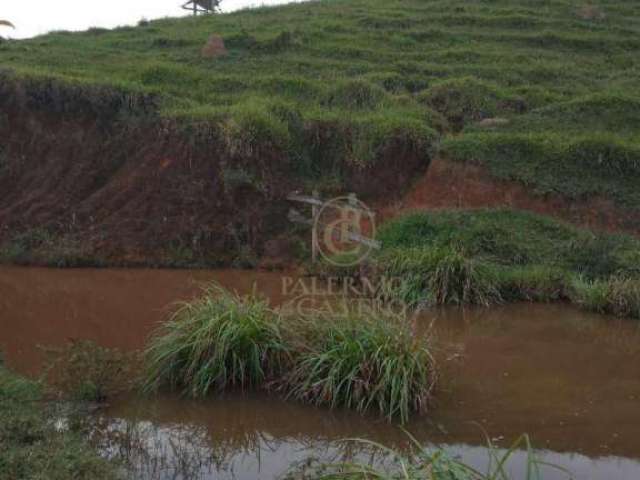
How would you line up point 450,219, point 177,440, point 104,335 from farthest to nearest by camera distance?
1. point 450,219
2. point 104,335
3. point 177,440

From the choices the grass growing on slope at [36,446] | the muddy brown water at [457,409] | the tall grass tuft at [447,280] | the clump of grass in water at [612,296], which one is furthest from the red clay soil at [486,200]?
the grass growing on slope at [36,446]

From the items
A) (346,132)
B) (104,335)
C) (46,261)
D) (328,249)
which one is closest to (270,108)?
(346,132)

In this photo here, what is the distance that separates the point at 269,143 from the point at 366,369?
9.03 m

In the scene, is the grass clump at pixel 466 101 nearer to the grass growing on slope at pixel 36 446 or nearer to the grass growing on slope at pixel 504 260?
the grass growing on slope at pixel 504 260

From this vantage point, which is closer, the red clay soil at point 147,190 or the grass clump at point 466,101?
the red clay soil at point 147,190

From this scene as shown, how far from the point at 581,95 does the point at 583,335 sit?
32.0ft

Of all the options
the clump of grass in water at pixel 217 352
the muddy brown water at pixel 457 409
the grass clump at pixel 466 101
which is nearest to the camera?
the muddy brown water at pixel 457 409

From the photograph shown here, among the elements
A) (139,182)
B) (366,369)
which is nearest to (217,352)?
(366,369)

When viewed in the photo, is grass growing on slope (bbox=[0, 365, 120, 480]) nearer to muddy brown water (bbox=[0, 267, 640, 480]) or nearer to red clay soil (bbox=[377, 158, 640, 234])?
muddy brown water (bbox=[0, 267, 640, 480])

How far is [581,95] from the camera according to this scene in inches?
687

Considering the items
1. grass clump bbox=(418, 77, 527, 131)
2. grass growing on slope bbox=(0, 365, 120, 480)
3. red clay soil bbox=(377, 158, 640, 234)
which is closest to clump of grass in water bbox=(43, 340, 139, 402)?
grass growing on slope bbox=(0, 365, 120, 480)

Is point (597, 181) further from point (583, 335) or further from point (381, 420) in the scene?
point (381, 420)

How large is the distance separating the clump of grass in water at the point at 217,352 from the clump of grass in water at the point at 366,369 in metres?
0.30

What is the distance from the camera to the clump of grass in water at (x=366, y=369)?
6383 millimetres
